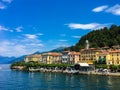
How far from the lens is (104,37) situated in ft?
528

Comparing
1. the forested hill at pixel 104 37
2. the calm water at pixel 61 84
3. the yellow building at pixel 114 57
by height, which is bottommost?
the calm water at pixel 61 84

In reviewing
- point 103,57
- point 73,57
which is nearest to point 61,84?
point 103,57

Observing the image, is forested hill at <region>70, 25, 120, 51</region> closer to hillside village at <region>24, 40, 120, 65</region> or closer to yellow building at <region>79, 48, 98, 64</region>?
hillside village at <region>24, 40, 120, 65</region>

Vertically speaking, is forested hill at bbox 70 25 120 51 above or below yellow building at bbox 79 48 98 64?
above

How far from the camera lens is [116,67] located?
365 ft

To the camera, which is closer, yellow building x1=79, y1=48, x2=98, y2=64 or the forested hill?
yellow building x1=79, y1=48, x2=98, y2=64

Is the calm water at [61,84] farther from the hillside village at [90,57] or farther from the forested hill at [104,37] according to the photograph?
the forested hill at [104,37]

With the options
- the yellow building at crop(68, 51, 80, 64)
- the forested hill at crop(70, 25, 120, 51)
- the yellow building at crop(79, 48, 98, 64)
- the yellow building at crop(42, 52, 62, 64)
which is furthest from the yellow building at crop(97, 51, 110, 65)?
the yellow building at crop(42, 52, 62, 64)

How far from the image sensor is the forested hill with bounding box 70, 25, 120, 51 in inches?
6112

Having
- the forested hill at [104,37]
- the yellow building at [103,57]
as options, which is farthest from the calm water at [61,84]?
the forested hill at [104,37]

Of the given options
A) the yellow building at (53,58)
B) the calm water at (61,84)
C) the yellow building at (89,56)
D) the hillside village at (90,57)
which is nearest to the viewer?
the calm water at (61,84)

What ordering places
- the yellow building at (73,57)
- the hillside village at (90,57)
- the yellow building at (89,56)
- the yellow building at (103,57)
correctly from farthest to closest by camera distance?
the yellow building at (73,57), the yellow building at (89,56), the yellow building at (103,57), the hillside village at (90,57)

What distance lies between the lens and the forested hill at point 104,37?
155250 mm

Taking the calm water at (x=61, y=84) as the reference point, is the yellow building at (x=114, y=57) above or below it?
above
